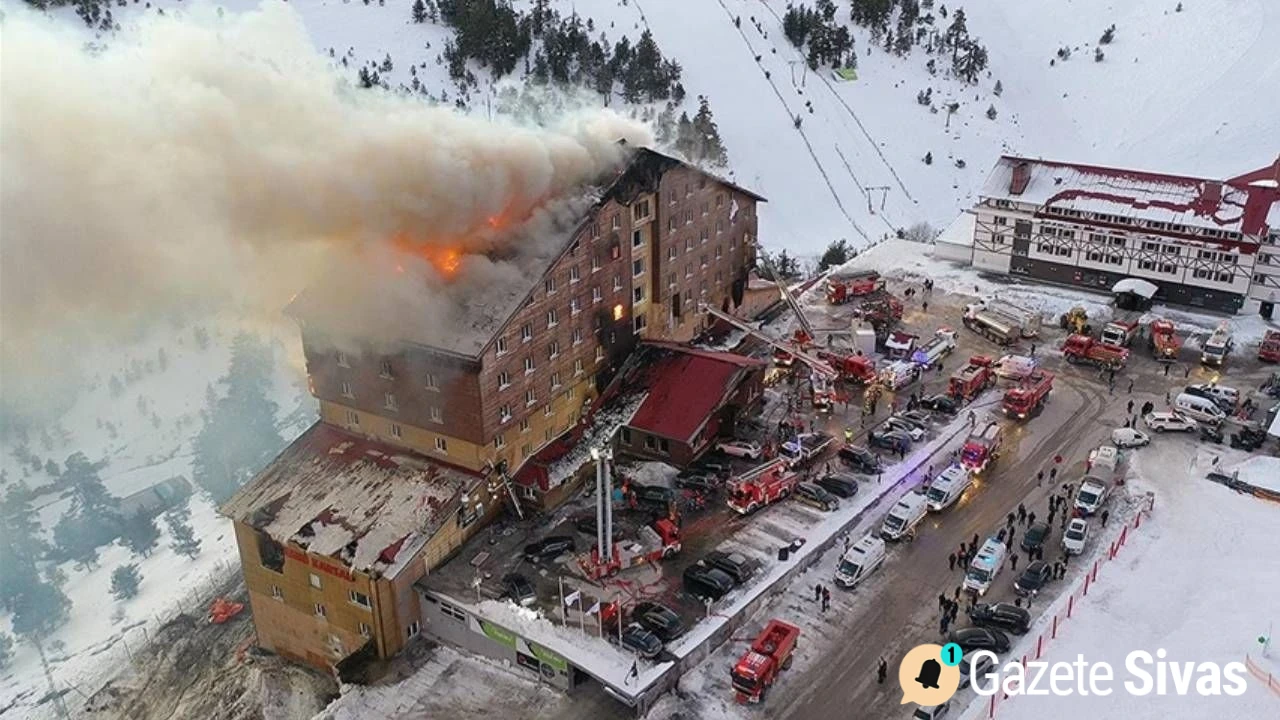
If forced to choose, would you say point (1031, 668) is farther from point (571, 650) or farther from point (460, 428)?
point (460, 428)

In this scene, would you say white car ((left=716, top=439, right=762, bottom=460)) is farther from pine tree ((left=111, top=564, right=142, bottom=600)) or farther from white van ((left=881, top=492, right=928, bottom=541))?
pine tree ((left=111, top=564, right=142, bottom=600))

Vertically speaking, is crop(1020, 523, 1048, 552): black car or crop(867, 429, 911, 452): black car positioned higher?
crop(867, 429, 911, 452): black car

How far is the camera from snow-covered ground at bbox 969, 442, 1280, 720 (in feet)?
114

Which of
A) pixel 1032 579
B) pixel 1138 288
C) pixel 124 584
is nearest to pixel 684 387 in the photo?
pixel 1032 579

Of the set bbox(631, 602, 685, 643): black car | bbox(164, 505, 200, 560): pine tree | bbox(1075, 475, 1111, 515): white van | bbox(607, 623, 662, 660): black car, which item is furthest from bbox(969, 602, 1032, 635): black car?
bbox(164, 505, 200, 560): pine tree

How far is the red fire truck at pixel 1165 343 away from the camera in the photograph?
59781 mm

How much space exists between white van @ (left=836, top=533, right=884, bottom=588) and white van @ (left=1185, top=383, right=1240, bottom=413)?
2326 centimetres

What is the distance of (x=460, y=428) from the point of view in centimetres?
4325

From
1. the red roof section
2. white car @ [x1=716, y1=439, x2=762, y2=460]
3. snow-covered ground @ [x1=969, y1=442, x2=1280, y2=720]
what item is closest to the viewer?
snow-covered ground @ [x1=969, y1=442, x2=1280, y2=720]

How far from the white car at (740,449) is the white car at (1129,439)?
57.2ft

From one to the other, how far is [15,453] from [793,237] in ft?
227

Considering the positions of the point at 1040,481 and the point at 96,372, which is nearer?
the point at 1040,481

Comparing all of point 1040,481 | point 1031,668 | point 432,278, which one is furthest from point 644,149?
point 1031,668

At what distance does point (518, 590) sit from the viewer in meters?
39.6
